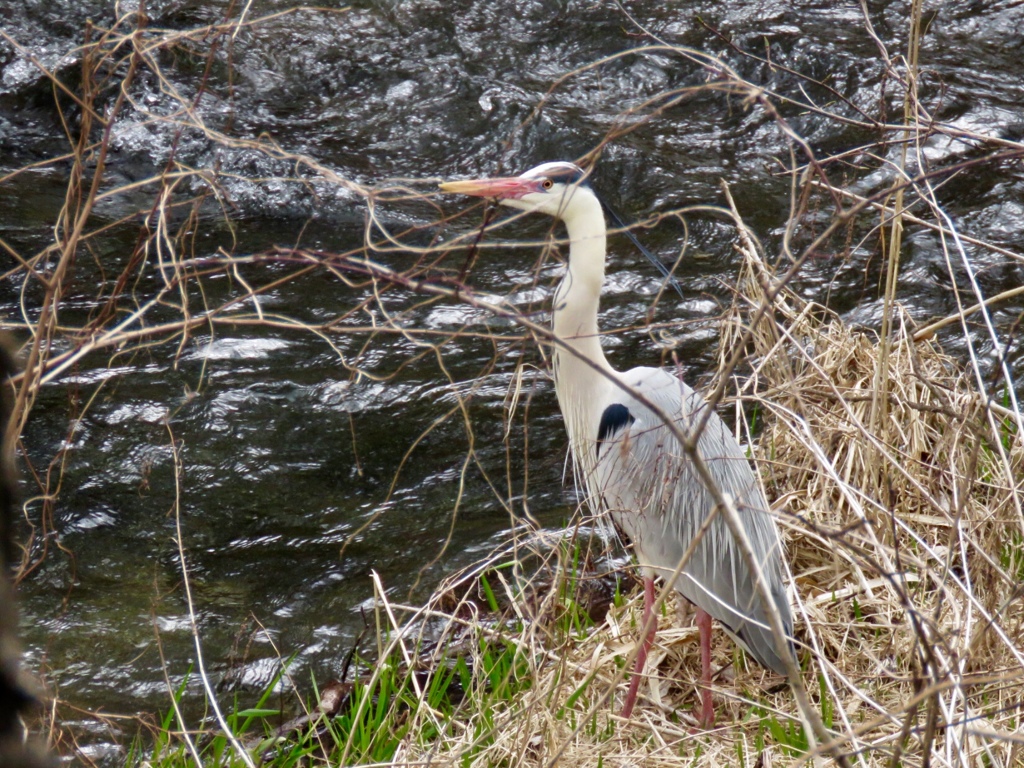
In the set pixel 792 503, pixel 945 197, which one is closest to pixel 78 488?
pixel 792 503

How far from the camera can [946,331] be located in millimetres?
5434

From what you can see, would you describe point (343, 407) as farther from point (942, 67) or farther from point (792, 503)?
point (942, 67)

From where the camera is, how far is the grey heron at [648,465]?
303cm

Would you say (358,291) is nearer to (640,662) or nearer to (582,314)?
(582,314)

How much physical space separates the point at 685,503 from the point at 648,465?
12.5 inches

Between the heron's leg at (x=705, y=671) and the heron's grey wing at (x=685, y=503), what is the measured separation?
7 centimetres

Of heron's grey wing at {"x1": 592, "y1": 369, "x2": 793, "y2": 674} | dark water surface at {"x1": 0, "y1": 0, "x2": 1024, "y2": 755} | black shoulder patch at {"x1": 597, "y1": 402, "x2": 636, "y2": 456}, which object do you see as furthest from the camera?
dark water surface at {"x1": 0, "y1": 0, "x2": 1024, "y2": 755}

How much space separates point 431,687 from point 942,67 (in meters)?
6.23

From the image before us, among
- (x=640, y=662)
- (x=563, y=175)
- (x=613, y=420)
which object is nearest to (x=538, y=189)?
(x=563, y=175)

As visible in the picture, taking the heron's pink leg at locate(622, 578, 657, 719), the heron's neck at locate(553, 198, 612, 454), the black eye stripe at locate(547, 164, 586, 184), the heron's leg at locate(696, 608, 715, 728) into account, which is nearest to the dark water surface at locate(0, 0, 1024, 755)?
the heron's neck at locate(553, 198, 612, 454)

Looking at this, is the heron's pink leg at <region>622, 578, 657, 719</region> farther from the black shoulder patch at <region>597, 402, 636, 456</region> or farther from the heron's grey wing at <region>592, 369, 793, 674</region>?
the black shoulder patch at <region>597, 402, 636, 456</region>

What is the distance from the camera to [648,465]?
3088mm

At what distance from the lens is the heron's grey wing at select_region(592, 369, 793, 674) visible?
10.1 feet

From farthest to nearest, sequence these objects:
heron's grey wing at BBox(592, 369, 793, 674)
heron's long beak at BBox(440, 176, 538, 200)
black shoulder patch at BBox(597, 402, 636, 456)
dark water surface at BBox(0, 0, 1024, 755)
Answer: dark water surface at BBox(0, 0, 1024, 755) → black shoulder patch at BBox(597, 402, 636, 456) → heron's grey wing at BBox(592, 369, 793, 674) → heron's long beak at BBox(440, 176, 538, 200)
